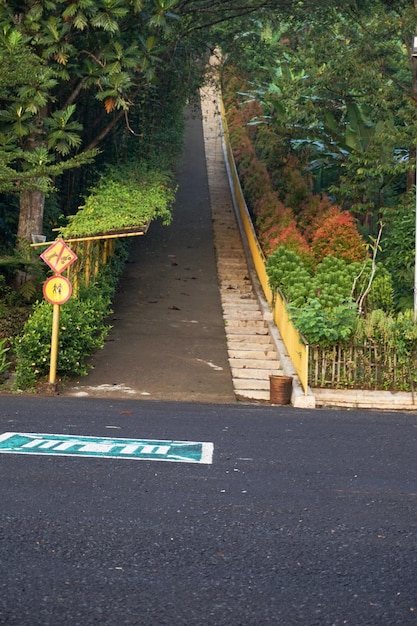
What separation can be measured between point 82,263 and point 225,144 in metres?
28.0

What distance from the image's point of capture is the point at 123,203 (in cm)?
2291

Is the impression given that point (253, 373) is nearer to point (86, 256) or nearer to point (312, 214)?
point (86, 256)

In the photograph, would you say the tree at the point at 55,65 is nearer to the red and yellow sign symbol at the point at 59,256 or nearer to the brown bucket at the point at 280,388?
the red and yellow sign symbol at the point at 59,256

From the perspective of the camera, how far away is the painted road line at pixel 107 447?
998 cm

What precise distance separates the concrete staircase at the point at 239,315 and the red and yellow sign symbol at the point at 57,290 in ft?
11.7

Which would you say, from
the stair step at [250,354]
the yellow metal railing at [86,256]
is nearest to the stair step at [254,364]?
the stair step at [250,354]

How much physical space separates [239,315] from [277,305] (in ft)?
5.11

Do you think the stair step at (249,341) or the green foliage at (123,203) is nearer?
the stair step at (249,341)

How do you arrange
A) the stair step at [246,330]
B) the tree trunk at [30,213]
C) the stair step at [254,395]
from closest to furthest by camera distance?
the stair step at [254,395] → the stair step at [246,330] → the tree trunk at [30,213]

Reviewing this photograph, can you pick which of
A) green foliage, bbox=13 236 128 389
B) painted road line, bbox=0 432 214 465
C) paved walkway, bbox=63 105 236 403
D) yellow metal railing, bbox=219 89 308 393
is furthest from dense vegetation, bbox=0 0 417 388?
painted road line, bbox=0 432 214 465

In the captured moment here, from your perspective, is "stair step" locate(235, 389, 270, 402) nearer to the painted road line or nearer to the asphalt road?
the asphalt road

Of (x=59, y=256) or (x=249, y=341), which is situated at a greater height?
(x=59, y=256)

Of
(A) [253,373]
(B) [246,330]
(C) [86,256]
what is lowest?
(A) [253,373]

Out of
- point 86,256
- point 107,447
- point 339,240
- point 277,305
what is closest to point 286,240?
point 339,240
